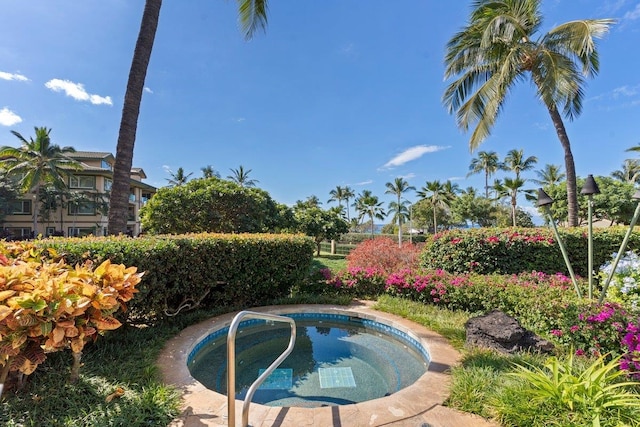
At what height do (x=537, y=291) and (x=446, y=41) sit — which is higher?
(x=446, y=41)

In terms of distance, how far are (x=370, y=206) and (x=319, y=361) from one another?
36.0m

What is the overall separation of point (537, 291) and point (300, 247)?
4.94 metres

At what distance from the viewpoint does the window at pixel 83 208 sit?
2668cm

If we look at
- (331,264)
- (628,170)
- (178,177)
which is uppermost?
(178,177)

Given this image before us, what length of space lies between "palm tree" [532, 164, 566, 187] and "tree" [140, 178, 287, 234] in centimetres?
3693

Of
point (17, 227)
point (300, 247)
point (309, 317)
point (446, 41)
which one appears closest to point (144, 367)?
point (309, 317)

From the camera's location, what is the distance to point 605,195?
21812mm

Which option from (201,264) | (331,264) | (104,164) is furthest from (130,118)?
(104,164)

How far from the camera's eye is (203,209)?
37.4 feet

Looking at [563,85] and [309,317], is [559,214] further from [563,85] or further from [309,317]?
[309,317]

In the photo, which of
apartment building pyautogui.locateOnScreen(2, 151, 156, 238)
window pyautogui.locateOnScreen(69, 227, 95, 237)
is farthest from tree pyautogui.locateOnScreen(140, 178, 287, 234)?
window pyautogui.locateOnScreen(69, 227, 95, 237)

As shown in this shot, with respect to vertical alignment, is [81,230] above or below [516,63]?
below

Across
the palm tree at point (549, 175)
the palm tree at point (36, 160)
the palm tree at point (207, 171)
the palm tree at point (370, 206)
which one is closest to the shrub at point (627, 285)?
the palm tree at point (36, 160)

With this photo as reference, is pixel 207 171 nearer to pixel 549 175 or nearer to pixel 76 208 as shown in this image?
pixel 76 208
